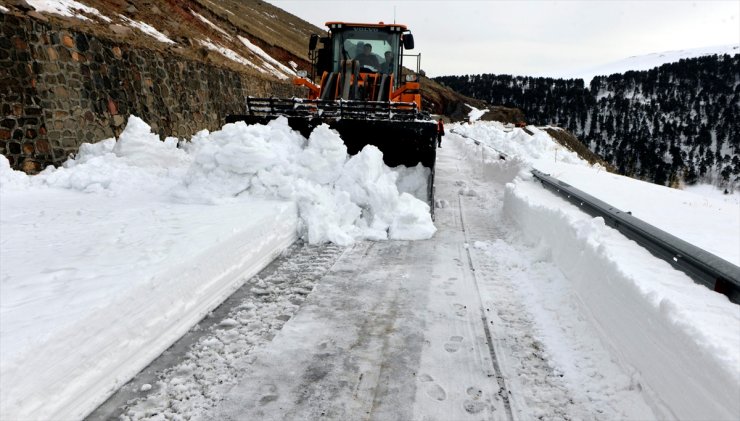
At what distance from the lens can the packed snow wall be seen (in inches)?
305

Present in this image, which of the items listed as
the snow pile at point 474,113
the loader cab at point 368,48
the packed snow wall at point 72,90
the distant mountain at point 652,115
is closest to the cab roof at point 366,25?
the loader cab at point 368,48

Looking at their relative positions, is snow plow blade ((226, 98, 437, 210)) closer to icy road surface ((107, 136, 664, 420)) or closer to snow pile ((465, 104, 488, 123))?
icy road surface ((107, 136, 664, 420))

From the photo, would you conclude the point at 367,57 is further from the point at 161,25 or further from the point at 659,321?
the point at 161,25

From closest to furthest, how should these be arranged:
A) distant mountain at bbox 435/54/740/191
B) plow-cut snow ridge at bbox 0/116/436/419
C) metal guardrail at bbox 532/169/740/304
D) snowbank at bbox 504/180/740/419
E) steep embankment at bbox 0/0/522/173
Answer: snowbank at bbox 504/180/740/419 < plow-cut snow ridge at bbox 0/116/436/419 < metal guardrail at bbox 532/169/740/304 < steep embankment at bbox 0/0/522/173 < distant mountain at bbox 435/54/740/191

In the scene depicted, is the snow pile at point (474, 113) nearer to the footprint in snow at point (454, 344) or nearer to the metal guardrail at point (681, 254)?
the metal guardrail at point (681, 254)

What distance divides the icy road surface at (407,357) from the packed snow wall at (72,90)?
5.91 metres

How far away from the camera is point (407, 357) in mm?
3314

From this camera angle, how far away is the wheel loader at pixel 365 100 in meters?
7.71

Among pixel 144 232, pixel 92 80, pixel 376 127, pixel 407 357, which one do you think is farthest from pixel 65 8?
pixel 407 357

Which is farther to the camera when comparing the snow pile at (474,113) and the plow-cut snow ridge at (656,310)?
the snow pile at (474,113)

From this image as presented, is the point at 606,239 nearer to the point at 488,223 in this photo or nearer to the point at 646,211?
the point at 488,223

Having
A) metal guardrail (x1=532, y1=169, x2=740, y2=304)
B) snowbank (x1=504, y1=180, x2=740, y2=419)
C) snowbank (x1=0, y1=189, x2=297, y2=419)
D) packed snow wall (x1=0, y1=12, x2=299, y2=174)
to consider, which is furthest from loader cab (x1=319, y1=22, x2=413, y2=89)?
snowbank (x1=504, y1=180, x2=740, y2=419)

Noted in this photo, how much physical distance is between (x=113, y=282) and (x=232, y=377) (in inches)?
43.8

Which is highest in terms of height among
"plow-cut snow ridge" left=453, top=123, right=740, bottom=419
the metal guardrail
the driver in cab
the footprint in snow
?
the driver in cab
